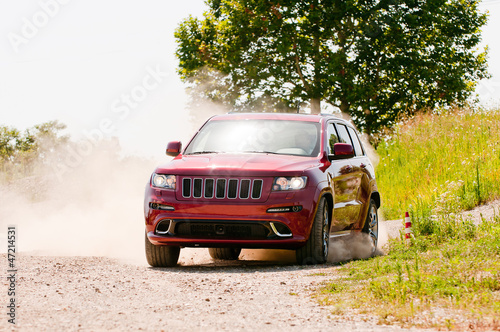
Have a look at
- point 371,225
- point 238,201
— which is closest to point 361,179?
point 371,225

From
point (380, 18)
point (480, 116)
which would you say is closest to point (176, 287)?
point (480, 116)

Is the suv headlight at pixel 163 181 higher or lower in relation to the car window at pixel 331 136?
lower

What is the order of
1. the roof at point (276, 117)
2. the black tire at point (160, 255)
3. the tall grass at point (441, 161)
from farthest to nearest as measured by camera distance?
the tall grass at point (441, 161), the roof at point (276, 117), the black tire at point (160, 255)

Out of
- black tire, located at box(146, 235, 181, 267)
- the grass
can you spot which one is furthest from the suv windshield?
the grass

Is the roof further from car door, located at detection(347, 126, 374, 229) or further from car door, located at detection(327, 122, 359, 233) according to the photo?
car door, located at detection(347, 126, 374, 229)

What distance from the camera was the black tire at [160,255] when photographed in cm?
984

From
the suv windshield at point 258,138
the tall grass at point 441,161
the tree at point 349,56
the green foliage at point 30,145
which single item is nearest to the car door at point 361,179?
the suv windshield at point 258,138

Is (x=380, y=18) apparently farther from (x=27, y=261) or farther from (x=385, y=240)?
(x=27, y=261)

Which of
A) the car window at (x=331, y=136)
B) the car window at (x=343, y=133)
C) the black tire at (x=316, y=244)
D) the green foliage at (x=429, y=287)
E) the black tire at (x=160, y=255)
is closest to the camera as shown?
the green foliage at (x=429, y=287)

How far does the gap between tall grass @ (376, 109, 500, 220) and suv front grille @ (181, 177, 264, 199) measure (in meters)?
6.70

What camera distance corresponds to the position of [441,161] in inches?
842

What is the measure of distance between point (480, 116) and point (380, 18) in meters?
13.1

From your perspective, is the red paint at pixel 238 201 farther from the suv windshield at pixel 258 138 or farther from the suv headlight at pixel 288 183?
the suv windshield at pixel 258 138

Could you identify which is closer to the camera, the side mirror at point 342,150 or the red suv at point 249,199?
the red suv at point 249,199
